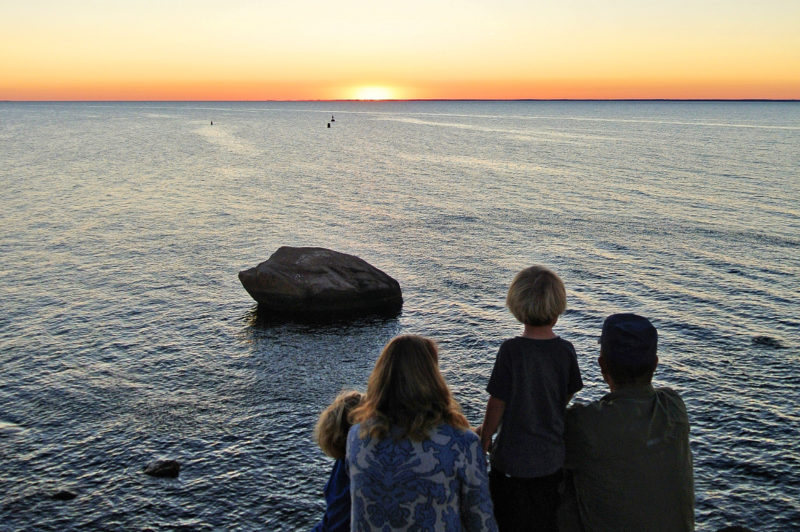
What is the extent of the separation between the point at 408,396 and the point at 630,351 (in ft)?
5.93

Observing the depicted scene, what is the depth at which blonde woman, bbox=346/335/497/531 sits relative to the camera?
4.17 metres

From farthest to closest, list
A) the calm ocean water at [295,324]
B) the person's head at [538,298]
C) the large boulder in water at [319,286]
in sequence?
1. the large boulder in water at [319,286]
2. the calm ocean water at [295,324]
3. the person's head at [538,298]

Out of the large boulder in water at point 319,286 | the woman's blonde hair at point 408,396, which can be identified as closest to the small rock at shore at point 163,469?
the large boulder in water at point 319,286

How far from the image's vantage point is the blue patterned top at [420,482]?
420 centimetres

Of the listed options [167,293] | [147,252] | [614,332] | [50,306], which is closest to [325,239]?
[147,252]

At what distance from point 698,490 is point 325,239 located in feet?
93.4

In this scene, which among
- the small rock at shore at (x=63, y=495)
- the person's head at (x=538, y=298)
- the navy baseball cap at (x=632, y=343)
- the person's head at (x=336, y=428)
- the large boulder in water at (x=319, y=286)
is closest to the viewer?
the navy baseball cap at (x=632, y=343)

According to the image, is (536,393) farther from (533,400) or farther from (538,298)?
(538,298)

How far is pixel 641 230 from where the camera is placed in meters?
41.3

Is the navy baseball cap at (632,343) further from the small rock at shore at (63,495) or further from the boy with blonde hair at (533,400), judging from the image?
the small rock at shore at (63,495)

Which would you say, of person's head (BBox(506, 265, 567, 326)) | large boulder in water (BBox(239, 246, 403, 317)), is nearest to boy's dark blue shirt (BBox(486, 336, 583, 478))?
person's head (BBox(506, 265, 567, 326))

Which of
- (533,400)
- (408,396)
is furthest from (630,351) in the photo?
(408,396)

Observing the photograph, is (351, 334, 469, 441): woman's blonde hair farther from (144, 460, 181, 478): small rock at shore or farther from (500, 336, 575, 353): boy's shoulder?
(144, 460, 181, 478): small rock at shore

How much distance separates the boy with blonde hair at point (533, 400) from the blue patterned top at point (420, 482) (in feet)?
4.03
